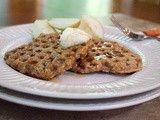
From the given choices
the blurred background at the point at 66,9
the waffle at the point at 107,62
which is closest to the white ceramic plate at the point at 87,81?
the waffle at the point at 107,62

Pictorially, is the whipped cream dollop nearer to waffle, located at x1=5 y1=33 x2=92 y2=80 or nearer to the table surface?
waffle, located at x1=5 y1=33 x2=92 y2=80

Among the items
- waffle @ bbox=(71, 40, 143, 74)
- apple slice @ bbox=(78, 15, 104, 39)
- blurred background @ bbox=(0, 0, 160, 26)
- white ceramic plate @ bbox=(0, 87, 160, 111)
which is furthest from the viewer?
blurred background @ bbox=(0, 0, 160, 26)

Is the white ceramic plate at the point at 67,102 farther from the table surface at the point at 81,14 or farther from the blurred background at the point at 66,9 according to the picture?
the blurred background at the point at 66,9

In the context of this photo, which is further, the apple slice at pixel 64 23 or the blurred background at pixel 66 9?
the blurred background at pixel 66 9

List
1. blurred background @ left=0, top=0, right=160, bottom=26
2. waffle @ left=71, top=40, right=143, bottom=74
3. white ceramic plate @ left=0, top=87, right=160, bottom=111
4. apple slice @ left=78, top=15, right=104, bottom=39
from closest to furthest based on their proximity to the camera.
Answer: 1. white ceramic plate @ left=0, top=87, right=160, bottom=111
2. waffle @ left=71, top=40, right=143, bottom=74
3. apple slice @ left=78, top=15, right=104, bottom=39
4. blurred background @ left=0, top=0, right=160, bottom=26

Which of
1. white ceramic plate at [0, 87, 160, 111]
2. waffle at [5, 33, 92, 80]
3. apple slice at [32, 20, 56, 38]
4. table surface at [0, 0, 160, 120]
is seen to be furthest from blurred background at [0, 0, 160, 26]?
white ceramic plate at [0, 87, 160, 111]

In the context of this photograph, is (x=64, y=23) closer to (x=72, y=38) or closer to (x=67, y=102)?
(x=72, y=38)

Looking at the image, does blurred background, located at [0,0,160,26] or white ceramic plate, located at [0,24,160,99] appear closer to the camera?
white ceramic plate, located at [0,24,160,99]
